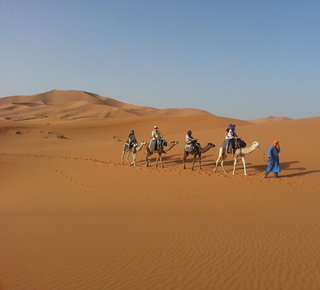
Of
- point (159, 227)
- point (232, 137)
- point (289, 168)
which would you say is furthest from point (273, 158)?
point (159, 227)

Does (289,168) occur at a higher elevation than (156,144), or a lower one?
lower

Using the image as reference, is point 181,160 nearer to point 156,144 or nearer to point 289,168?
point 156,144

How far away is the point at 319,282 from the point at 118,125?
40553 millimetres

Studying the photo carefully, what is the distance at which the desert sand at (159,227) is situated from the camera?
398cm

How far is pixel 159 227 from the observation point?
603 centimetres

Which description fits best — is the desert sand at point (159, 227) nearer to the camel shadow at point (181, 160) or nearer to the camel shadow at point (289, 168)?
the camel shadow at point (289, 168)

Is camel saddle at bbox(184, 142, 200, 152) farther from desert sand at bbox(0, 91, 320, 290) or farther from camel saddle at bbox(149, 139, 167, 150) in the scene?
camel saddle at bbox(149, 139, 167, 150)

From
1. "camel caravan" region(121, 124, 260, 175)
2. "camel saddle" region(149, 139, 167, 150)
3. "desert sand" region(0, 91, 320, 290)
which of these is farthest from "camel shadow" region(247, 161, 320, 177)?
"camel saddle" region(149, 139, 167, 150)

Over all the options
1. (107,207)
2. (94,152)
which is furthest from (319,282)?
(94,152)

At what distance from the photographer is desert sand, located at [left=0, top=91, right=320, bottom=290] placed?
3.98m

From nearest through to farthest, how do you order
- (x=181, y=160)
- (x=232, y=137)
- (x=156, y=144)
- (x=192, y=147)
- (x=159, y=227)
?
(x=159, y=227) → (x=232, y=137) → (x=192, y=147) → (x=156, y=144) → (x=181, y=160)

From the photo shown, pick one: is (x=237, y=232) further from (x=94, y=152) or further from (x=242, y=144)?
(x=94, y=152)

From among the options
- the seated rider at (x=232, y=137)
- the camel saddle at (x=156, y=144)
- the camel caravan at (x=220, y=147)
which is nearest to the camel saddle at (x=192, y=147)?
the camel caravan at (x=220, y=147)

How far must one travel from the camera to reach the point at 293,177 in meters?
12.3
